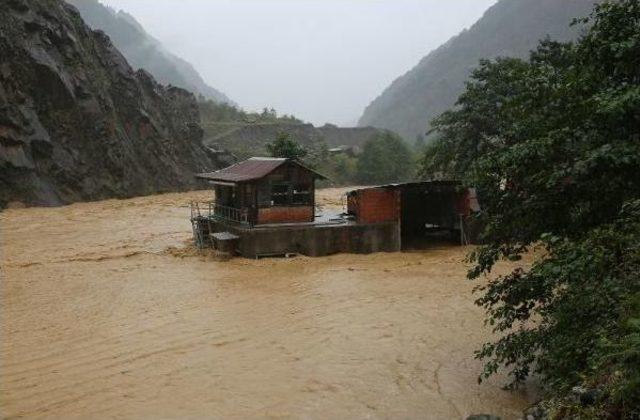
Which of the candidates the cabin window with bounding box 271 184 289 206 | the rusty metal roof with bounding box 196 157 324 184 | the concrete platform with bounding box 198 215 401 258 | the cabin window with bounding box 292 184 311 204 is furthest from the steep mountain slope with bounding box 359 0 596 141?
the cabin window with bounding box 271 184 289 206

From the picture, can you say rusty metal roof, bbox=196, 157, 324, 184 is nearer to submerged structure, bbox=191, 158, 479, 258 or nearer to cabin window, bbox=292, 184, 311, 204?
submerged structure, bbox=191, 158, 479, 258

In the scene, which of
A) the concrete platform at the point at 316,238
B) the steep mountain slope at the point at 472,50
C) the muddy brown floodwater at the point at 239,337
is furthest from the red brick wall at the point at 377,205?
the steep mountain slope at the point at 472,50

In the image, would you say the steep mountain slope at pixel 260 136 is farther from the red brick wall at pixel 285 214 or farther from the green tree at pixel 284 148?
the red brick wall at pixel 285 214

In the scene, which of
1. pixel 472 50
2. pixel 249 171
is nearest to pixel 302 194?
pixel 249 171

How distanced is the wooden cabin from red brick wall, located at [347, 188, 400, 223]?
233 cm

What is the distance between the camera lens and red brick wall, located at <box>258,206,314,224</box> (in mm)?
25797

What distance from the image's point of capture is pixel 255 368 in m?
12.0

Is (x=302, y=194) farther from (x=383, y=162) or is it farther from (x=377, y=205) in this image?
(x=383, y=162)

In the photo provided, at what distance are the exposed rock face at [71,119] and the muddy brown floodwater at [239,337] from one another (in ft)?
74.6

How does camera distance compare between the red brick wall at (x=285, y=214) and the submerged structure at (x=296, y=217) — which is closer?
the submerged structure at (x=296, y=217)

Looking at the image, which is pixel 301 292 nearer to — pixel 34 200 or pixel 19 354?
pixel 19 354

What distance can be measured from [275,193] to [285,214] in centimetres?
111

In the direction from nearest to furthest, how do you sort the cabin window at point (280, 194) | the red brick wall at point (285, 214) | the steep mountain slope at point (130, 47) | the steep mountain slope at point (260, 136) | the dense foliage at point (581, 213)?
1. the dense foliage at point (581, 213)
2. the red brick wall at point (285, 214)
3. the cabin window at point (280, 194)
4. the steep mountain slope at point (260, 136)
5. the steep mountain slope at point (130, 47)

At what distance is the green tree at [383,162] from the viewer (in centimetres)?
7781
